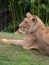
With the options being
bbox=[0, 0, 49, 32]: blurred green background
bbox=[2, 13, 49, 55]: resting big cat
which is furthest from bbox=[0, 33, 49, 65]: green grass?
bbox=[0, 0, 49, 32]: blurred green background

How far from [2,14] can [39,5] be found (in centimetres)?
242

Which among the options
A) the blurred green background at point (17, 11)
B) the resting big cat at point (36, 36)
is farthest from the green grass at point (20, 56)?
the blurred green background at point (17, 11)

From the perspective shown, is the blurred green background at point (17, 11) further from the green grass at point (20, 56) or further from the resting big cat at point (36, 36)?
the green grass at point (20, 56)

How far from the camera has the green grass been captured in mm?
6370

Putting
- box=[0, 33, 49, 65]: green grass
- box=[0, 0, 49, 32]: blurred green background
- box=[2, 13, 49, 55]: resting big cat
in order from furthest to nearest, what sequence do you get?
1. box=[0, 0, 49, 32]: blurred green background
2. box=[2, 13, 49, 55]: resting big cat
3. box=[0, 33, 49, 65]: green grass

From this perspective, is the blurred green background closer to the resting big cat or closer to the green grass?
the resting big cat

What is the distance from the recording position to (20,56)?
6.71m

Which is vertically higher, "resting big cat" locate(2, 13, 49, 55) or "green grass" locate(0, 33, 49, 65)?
"resting big cat" locate(2, 13, 49, 55)

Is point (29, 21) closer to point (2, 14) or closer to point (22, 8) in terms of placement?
point (22, 8)

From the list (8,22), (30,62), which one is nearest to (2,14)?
(8,22)

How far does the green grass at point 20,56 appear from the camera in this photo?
637cm

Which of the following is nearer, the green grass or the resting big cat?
the green grass

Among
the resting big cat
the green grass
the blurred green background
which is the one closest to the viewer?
the green grass

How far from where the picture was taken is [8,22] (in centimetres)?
1457
